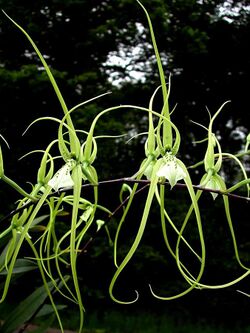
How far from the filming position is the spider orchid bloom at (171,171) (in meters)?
0.65

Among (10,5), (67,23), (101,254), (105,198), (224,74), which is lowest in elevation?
(101,254)

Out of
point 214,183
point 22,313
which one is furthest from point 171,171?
point 22,313

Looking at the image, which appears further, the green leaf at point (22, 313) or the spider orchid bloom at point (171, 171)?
the green leaf at point (22, 313)

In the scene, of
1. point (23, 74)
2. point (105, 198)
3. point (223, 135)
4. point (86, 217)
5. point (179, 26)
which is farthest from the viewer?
point (223, 135)

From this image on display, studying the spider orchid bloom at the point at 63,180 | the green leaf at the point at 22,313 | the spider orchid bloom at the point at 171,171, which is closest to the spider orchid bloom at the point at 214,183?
the spider orchid bloom at the point at 171,171

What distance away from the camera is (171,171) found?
658mm

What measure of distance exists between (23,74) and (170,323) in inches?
94.0

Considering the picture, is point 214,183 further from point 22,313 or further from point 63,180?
point 22,313

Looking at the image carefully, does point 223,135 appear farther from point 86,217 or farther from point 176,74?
point 86,217

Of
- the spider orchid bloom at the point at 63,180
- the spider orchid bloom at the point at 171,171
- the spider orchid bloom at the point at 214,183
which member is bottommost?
the spider orchid bloom at the point at 63,180

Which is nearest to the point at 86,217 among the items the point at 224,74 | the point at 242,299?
the point at 242,299

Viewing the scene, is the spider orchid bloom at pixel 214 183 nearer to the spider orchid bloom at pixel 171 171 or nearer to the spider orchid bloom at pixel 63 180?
the spider orchid bloom at pixel 171 171

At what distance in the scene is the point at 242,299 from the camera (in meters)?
4.52

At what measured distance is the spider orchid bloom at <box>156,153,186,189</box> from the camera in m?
0.65
